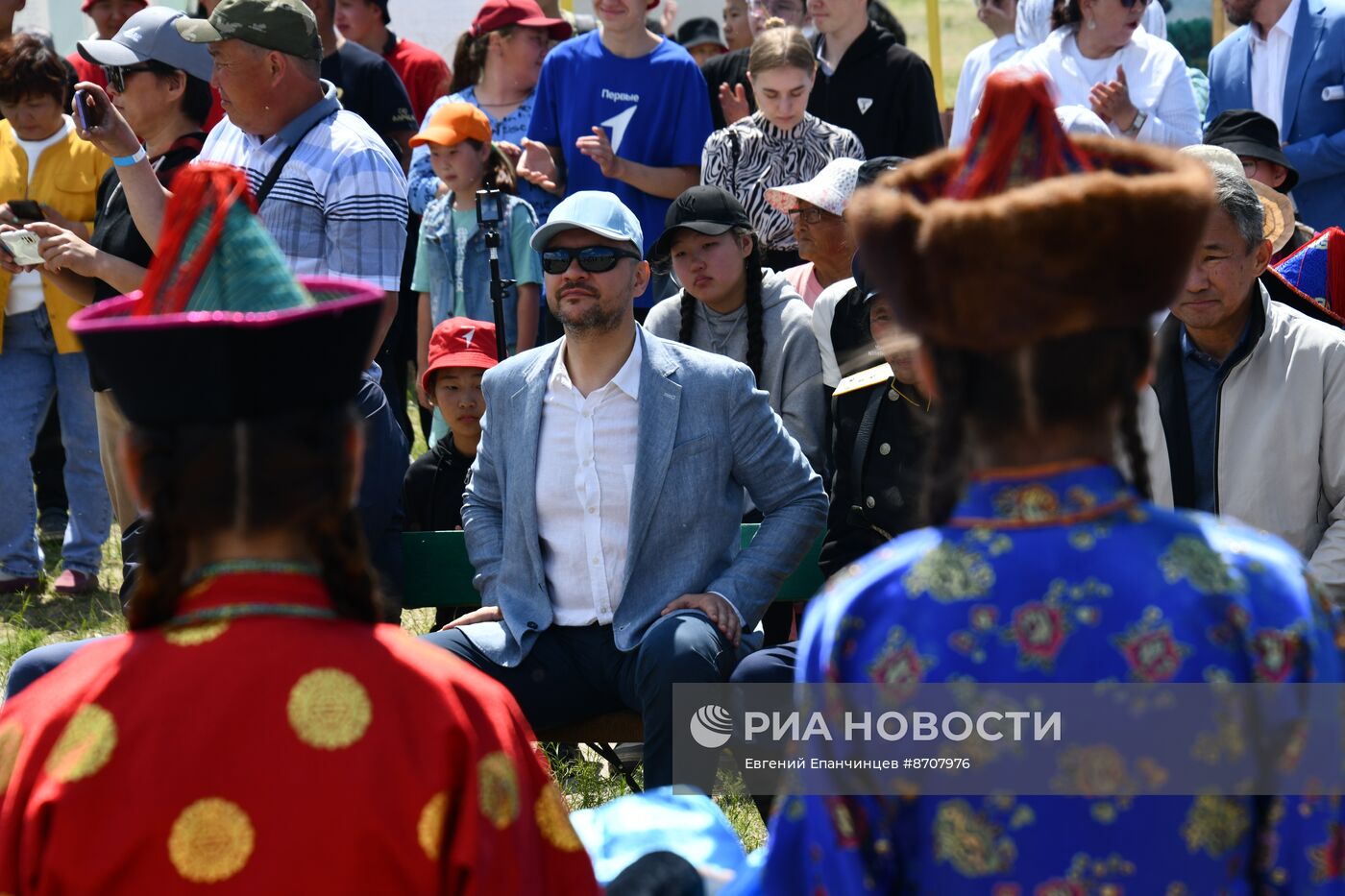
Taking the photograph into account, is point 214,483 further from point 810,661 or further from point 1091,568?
point 1091,568

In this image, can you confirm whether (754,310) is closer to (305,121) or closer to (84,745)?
(305,121)

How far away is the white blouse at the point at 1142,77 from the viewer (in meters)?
6.61

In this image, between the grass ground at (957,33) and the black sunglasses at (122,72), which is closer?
the black sunglasses at (122,72)

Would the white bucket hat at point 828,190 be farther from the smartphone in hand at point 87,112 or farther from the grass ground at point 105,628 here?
the smartphone in hand at point 87,112

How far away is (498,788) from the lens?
2.11 meters

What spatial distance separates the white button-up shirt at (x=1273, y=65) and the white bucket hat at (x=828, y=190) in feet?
7.57

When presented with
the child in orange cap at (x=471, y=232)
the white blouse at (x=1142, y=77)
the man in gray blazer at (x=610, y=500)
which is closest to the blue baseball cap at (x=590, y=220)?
the man in gray blazer at (x=610, y=500)

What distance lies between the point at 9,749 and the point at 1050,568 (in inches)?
50.9

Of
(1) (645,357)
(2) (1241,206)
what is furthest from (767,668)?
(2) (1241,206)

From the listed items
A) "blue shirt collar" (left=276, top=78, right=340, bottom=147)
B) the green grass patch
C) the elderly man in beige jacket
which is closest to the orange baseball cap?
"blue shirt collar" (left=276, top=78, right=340, bottom=147)

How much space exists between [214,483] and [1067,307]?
104 centimetres

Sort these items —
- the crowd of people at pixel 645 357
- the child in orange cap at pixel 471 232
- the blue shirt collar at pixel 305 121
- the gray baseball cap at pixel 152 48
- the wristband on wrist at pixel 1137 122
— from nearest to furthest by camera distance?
1. the crowd of people at pixel 645 357
2. the blue shirt collar at pixel 305 121
3. the gray baseball cap at pixel 152 48
4. the wristband on wrist at pixel 1137 122
5. the child in orange cap at pixel 471 232

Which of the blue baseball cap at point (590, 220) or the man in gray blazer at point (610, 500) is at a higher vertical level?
the blue baseball cap at point (590, 220)

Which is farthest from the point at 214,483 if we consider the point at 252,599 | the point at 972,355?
the point at 972,355
